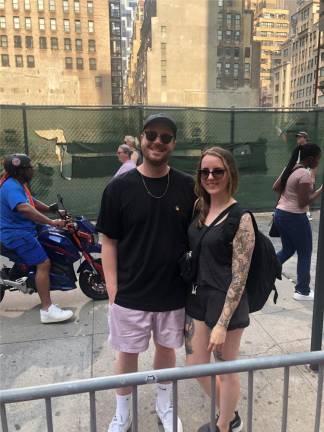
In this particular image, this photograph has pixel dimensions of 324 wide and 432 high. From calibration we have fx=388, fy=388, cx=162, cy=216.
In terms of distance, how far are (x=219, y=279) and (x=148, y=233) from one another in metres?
0.45

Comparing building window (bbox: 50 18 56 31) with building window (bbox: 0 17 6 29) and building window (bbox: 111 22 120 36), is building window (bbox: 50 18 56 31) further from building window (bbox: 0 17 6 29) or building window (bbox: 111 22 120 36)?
building window (bbox: 111 22 120 36)

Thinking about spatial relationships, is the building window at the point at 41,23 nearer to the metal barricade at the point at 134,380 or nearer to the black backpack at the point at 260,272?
the black backpack at the point at 260,272

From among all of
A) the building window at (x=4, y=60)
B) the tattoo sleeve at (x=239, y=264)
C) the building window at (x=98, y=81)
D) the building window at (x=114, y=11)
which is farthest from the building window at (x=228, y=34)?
the tattoo sleeve at (x=239, y=264)

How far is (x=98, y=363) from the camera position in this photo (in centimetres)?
317

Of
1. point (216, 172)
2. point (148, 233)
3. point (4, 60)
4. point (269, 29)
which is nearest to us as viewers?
point (216, 172)

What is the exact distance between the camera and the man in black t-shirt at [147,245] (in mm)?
2086

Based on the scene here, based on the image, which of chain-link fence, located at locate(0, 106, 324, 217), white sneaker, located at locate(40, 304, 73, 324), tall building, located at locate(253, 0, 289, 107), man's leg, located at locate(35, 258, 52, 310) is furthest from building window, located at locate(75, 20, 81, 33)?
white sneaker, located at locate(40, 304, 73, 324)

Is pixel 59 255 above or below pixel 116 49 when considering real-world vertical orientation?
below

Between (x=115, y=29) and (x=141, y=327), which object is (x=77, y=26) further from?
(x=141, y=327)

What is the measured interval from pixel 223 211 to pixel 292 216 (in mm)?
2413

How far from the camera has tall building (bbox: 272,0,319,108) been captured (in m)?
103

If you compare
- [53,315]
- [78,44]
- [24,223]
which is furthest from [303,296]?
[78,44]

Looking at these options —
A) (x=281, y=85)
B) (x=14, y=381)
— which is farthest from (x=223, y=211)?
(x=281, y=85)

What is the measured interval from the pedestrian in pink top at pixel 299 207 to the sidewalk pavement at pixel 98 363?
0.42 metres
